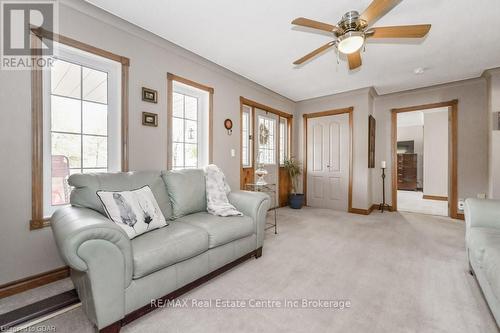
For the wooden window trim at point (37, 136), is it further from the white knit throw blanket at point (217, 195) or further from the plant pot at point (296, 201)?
the plant pot at point (296, 201)

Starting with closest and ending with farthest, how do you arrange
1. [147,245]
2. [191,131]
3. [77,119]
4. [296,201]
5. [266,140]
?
1. [147,245]
2. [77,119]
3. [191,131]
4. [266,140]
5. [296,201]

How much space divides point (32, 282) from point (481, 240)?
359 centimetres

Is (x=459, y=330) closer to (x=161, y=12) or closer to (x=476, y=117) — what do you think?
(x=161, y=12)

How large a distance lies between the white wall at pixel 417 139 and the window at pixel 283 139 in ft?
19.9

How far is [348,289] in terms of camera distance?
1883 mm

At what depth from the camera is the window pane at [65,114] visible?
6.72ft

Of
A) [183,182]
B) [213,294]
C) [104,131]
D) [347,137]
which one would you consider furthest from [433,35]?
[104,131]

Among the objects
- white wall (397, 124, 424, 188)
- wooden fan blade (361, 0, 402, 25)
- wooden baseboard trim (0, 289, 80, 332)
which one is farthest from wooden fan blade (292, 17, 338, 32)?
white wall (397, 124, 424, 188)

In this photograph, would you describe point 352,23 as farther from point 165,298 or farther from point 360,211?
point 360,211

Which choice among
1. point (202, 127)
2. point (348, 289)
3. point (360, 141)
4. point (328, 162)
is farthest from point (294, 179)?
point (348, 289)

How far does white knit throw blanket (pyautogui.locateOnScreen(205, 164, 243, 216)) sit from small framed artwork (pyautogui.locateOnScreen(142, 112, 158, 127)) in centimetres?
84

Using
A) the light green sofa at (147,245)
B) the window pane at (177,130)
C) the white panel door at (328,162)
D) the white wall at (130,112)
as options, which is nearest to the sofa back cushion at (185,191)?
the light green sofa at (147,245)

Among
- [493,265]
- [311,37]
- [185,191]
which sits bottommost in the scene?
[493,265]

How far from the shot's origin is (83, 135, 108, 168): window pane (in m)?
2.24
